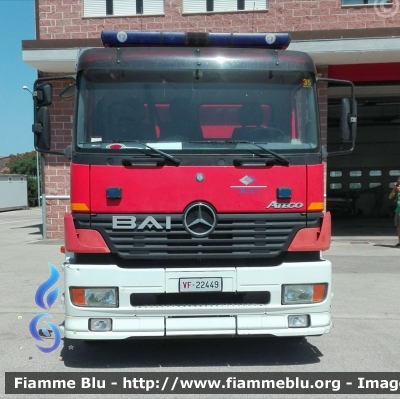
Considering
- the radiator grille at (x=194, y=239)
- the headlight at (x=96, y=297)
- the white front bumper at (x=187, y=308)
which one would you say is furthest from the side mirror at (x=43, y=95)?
the headlight at (x=96, y=297)

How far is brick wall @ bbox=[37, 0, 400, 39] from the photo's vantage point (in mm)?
15148

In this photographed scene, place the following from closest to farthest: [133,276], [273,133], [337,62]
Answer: [133,276] → [273,133] → [337,62]

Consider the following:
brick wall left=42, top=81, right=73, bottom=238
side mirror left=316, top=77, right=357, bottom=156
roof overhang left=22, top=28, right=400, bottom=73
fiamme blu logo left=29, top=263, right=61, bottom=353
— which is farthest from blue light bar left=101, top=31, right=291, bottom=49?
brick wall left=42, top=81, right=73, bottom=238

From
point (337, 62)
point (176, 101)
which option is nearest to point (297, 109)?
point (176, 101)

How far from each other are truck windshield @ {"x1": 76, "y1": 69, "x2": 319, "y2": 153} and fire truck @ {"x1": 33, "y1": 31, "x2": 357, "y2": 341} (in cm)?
1

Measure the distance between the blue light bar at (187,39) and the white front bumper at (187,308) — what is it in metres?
2.20

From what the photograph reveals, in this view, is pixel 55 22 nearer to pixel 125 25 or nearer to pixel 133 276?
pixel 125 25

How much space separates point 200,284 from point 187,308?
0.24 meters

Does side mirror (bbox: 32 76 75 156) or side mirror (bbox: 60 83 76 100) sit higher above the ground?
side mirror (bbox: 60 83 76 100)

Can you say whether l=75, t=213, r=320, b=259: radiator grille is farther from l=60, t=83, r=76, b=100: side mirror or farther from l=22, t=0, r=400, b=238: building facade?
l=22, t=0, r=400, b=238: building facade

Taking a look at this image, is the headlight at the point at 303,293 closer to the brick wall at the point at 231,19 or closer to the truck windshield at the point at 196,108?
the truck windshield at the point at 196,108

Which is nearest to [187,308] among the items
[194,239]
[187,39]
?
[194,239]

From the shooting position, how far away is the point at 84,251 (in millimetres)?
5293

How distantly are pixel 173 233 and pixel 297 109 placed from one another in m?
1.68
